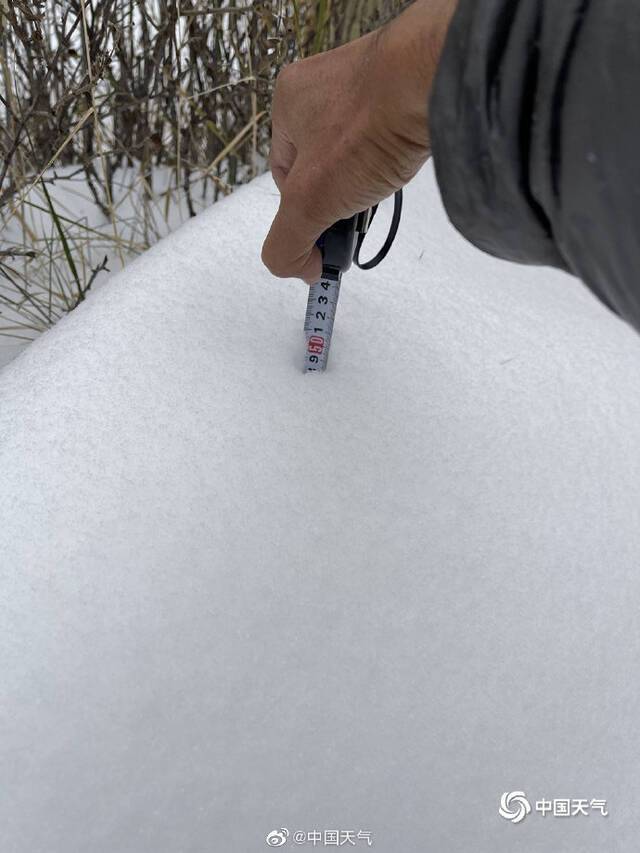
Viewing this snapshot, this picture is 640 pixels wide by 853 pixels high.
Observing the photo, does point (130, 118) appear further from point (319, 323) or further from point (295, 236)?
point (295, 236)

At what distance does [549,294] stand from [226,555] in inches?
25.5

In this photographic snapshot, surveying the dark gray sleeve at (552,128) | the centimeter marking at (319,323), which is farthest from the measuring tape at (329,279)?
the dark gray sleeve at (552,128)

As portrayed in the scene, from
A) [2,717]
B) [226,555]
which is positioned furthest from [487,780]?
[2,717]

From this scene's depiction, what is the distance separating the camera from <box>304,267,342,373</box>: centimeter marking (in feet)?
2.97

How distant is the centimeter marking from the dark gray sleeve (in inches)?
16.3

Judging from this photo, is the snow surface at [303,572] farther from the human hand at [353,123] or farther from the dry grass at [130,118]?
the dry grass at [130,118]

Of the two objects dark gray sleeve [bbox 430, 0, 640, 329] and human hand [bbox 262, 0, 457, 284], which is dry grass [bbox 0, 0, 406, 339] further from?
dark gray sleeve [bbox 430, 0, 640, 329]

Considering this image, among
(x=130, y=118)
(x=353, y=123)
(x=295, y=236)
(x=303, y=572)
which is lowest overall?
(x=303, y=572)

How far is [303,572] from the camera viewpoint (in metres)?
0.79

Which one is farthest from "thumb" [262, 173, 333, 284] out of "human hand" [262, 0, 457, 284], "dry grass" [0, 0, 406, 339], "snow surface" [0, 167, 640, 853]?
"dry grass" [0, 0, 406, 339]

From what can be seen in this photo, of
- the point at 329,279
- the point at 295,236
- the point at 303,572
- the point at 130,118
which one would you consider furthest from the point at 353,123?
the point at 130,118

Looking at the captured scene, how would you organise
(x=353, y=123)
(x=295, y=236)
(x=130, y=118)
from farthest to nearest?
(x=130, y=118)
(x=295, y=236)
(x=353, y=123)

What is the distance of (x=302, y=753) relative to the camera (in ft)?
2.27

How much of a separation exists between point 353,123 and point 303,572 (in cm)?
41
